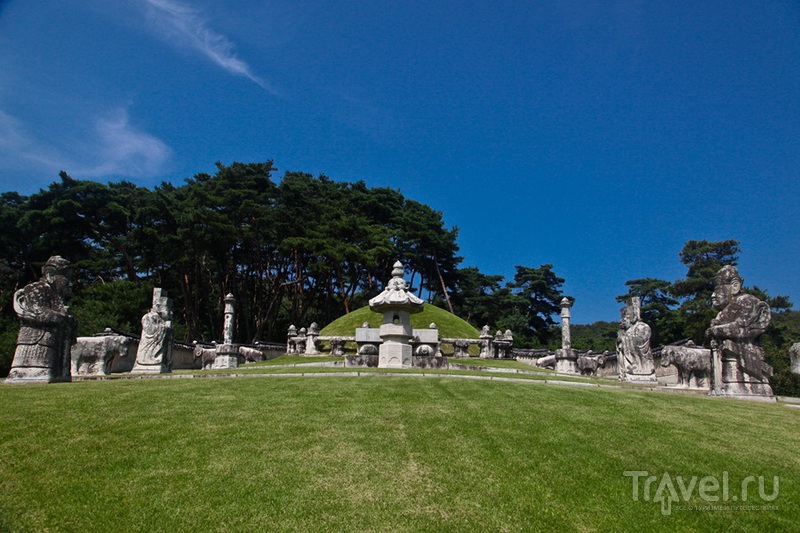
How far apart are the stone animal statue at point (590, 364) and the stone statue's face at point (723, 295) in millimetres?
11992

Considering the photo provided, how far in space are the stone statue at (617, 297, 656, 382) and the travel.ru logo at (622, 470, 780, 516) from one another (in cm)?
1125

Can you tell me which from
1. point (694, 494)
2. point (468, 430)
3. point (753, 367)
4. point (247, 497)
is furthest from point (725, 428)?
point (247, 497)

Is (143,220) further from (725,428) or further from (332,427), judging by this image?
(725,428)

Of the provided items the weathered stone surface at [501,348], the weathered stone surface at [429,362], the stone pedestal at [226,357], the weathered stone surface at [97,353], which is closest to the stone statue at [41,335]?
the weathered stone surface at [97,353]

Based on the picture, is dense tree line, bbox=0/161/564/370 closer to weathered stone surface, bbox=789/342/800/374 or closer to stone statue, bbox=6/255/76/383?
stone statue, bbox=6/255/76/383

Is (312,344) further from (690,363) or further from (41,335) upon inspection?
(690,363)

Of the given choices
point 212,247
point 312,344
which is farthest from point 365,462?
point 212,247

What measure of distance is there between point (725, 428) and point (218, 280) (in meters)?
42.8

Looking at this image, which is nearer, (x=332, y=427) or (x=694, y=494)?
(x=694, y=494)

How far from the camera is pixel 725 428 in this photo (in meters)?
6.93

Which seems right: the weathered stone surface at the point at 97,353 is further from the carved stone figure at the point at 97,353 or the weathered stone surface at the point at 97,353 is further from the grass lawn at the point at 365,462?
the grass lawn at the point at 365,462

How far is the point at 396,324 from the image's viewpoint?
58.7 feet

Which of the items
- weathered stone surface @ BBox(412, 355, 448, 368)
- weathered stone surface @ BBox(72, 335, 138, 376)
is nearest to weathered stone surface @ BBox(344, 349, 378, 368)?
weathered stone surface @ BBox(412, 355, 448, 368)

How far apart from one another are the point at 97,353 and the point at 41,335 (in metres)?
3.83
